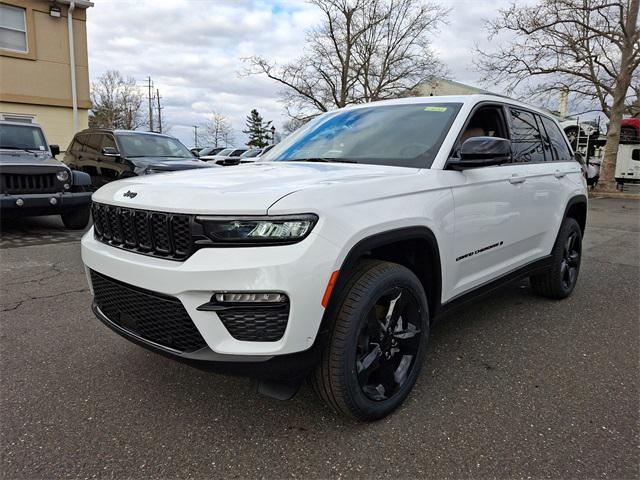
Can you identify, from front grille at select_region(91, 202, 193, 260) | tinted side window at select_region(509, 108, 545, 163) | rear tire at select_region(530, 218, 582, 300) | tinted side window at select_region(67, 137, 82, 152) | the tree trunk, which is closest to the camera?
front grille at select_region(91, 202, 193, 260)

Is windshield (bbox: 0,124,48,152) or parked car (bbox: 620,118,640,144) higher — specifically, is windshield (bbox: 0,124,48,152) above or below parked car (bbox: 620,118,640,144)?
below

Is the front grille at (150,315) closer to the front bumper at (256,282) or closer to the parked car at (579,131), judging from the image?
the front bumper at (256,282)

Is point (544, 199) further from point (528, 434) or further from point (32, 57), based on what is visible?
point (32, 57)

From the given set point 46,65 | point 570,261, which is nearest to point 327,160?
point 570,261

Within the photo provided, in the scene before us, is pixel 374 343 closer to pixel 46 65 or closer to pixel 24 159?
pixel 24 159

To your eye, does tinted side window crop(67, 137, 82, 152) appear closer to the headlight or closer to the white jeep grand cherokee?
the white jeep grand cherokee

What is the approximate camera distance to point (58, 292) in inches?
181

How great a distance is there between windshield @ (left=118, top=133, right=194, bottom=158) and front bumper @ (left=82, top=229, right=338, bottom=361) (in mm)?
8260

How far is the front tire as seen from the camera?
2178mm

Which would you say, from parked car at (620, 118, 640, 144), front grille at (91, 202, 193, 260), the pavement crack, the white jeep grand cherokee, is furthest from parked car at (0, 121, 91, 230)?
parked car at (620, 118, 640, 144)

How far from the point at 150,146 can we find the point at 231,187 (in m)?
8.47

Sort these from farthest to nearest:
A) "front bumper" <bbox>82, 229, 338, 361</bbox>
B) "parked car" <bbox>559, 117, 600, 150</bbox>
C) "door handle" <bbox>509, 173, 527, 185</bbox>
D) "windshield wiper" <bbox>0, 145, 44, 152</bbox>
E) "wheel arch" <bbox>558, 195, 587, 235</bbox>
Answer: "parked car" <bbox>559, 117, 600, 150</bbox>, "windshield wiper" <bbox>0, 145, 44, 152</bbox>, "wheel arch" <bbox>558, 195, 587, 235</bbox>, "door handle" <bbox>509, 173, 527, 185</bbox>, "front bumper" <bbox>82, 229, 338, 361</bbox>

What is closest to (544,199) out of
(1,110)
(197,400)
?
(197,400)

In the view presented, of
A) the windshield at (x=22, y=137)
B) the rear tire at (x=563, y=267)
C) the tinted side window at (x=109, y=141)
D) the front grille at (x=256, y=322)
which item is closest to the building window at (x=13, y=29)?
the tinted side window at (x=109, y=141)
